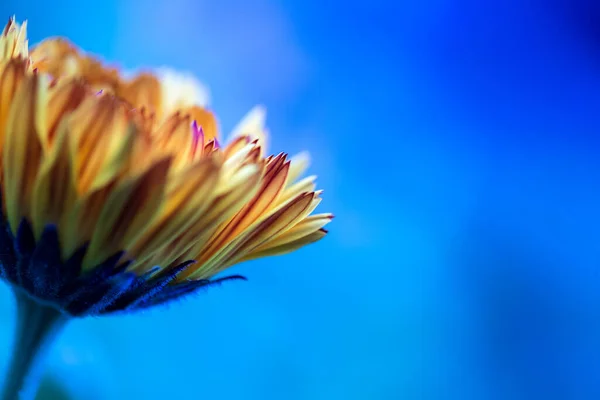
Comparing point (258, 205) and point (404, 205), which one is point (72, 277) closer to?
point (258, 205)

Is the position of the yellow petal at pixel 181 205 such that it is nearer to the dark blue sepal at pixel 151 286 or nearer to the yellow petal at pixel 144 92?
the dark blue sepal at pixel 151 286

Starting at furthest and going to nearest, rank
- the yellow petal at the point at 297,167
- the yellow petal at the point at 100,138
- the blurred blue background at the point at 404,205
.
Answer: the blurred blue background at the point at 404,205
the yellow petal at the point at 297,167
the yellow petal at the point at 100,138

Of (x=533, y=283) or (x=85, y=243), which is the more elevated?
(x=533, y=283)

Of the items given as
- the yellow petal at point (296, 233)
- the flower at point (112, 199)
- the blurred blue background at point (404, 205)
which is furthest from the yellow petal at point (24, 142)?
the blurred blue background at point (404, 205)

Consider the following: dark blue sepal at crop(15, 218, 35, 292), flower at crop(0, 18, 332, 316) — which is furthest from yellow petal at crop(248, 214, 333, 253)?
dark blue sepal at crop(15, 218, 35, 292)

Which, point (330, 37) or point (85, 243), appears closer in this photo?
point (85, 243)

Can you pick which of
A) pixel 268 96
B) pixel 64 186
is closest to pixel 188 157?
pixel 64 186

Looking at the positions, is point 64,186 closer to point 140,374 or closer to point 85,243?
point 85,243

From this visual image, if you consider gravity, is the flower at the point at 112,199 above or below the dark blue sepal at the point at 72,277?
above
